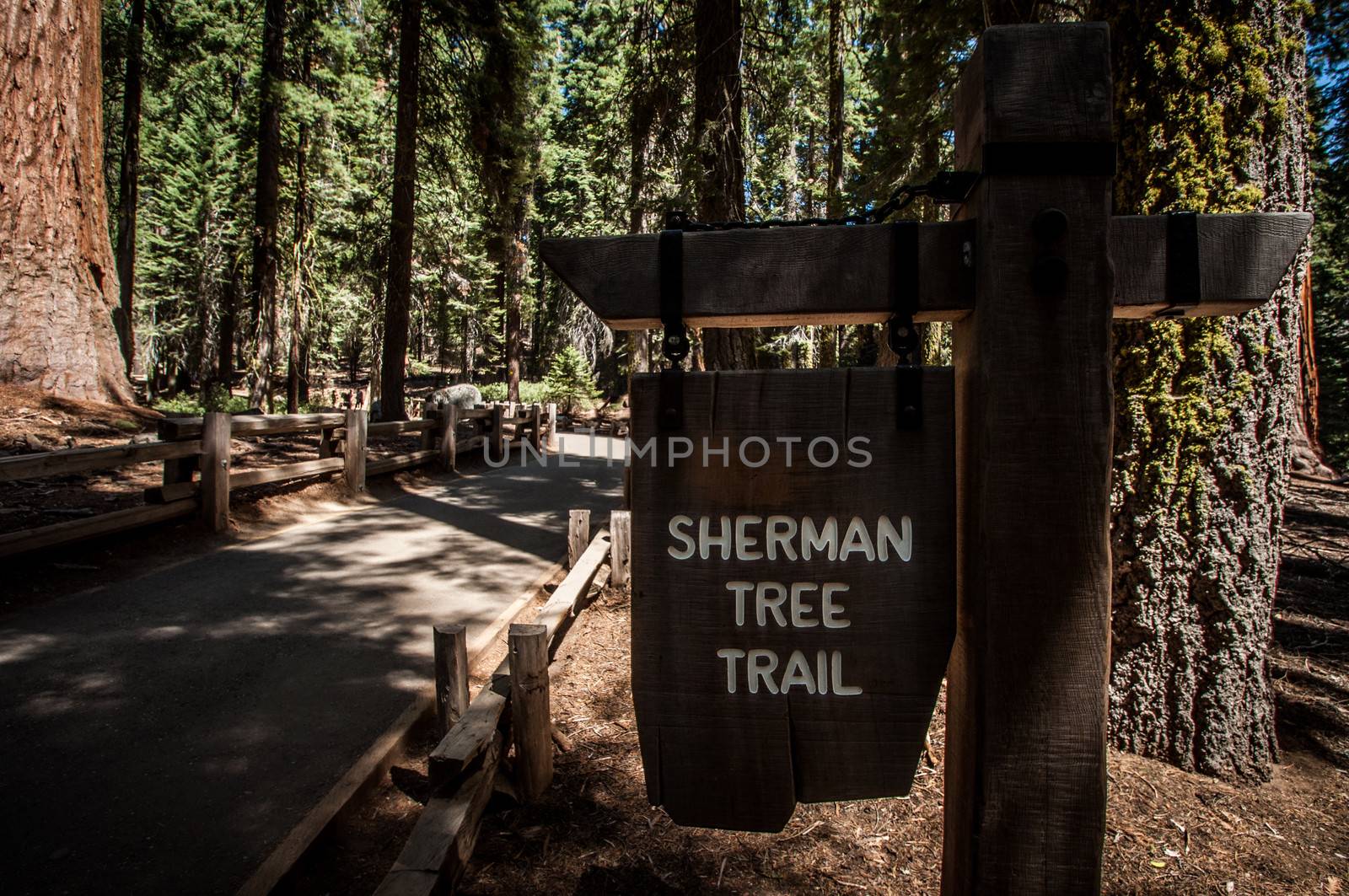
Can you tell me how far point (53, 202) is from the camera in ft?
23.9

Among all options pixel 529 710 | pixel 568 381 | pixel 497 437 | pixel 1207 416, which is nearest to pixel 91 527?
pixel 529 710

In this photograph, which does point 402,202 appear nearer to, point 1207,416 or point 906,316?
point 1207,416

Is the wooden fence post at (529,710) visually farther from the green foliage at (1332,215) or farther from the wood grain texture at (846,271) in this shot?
the green foliage at (1332,215)

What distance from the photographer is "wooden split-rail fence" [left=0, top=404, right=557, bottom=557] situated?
16.6ft

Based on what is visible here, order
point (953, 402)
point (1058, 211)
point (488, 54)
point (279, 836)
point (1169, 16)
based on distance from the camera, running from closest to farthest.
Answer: point (1058, 211) < point (953, 402) < point (279, 836) < point (1169, 16) < point (488, 54)

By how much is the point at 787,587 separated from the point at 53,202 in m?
9.47

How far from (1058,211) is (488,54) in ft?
43.1

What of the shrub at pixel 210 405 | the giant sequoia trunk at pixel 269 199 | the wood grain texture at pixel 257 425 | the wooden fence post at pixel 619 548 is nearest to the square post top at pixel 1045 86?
the wooden fence post at pixel 619 548

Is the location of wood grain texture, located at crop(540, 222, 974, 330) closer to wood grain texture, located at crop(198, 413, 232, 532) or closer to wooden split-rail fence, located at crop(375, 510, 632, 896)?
wooden split-rail fence, located at crop(375, 510, 632, 896)

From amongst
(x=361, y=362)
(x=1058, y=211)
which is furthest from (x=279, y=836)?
(x=361, y=362)

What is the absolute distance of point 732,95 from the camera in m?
7.34

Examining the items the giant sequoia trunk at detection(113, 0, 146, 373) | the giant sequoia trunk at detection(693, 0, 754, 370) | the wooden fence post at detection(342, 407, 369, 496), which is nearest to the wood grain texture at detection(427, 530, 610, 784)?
the giant sequoia trunk at detection(693, 0, 754, 370)

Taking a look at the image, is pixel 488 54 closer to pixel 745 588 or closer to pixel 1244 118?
pixel 1244 118

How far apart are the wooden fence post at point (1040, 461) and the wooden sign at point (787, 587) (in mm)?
115
